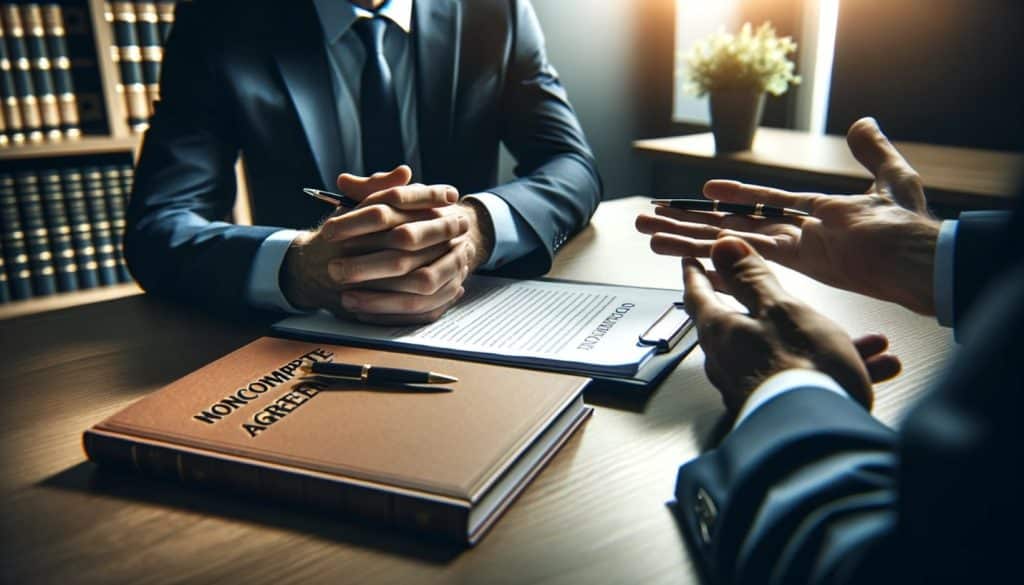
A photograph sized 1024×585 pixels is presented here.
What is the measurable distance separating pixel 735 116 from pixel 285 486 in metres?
2.04

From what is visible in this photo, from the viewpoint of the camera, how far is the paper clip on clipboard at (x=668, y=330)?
77 cm

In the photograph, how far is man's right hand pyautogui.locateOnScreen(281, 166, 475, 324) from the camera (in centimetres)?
88

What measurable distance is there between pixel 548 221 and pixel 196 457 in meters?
0.73

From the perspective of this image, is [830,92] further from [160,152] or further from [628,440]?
[628,440]

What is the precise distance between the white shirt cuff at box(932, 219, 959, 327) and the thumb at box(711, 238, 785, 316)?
271 mm

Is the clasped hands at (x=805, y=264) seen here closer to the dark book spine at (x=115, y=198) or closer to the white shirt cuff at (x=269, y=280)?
the white shirt cuff at (x=269, y=280)

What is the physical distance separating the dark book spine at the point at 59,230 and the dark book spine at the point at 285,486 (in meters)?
2.10

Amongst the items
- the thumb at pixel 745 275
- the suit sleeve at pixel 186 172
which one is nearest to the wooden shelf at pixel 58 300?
the suit sleeve at pixel 186 172

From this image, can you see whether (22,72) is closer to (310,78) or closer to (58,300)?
(58,300)

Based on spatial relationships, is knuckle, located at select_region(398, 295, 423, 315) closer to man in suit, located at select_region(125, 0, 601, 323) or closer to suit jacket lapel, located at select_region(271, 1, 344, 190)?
man in suit, located at select_region(125, 0, 601, 323)

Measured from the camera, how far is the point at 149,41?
7.80 feet

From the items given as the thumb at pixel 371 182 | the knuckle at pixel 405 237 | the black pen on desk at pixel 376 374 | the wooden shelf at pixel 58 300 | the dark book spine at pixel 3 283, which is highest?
the thumb at pixel 371 182

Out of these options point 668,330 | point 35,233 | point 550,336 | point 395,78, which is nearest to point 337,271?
point 550,336

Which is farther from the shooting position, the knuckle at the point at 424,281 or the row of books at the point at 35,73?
the row of books at the point at 35,73
